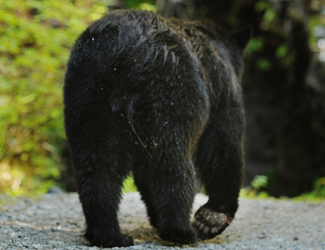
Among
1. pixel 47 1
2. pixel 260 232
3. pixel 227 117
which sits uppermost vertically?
pixel 47 1

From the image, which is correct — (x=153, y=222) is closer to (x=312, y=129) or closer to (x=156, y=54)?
(x=156, y=54)

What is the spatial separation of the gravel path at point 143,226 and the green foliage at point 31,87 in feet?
5.42

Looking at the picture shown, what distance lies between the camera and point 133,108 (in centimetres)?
269

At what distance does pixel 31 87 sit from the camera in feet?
20.9

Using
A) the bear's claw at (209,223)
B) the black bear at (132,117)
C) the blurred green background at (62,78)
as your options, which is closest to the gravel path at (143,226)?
the bear's claw at (209,223)

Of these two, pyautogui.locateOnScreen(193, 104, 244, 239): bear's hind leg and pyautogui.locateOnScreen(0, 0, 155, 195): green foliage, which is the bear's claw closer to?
pyautogui.locateOnScreen(193, 104, 244, 239): bear's hind leg

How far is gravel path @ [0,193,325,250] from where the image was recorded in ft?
9.32

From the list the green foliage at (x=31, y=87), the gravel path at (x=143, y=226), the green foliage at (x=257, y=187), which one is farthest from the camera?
the green foliage at (x=257, y=187)

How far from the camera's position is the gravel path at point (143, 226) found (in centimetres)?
284

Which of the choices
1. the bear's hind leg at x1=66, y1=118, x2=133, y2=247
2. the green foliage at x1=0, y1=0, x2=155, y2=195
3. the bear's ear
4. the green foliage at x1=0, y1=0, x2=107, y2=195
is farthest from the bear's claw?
the green foliage at x1=0, y1=0, x2=107, y2=195

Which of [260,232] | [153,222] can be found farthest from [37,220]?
[260,232]

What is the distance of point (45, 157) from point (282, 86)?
19.9 feet

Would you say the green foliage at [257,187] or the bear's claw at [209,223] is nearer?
the bear's claw at [209,223]

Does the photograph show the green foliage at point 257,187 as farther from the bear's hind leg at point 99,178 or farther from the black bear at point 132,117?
the bear's hind leg at point 99,178
